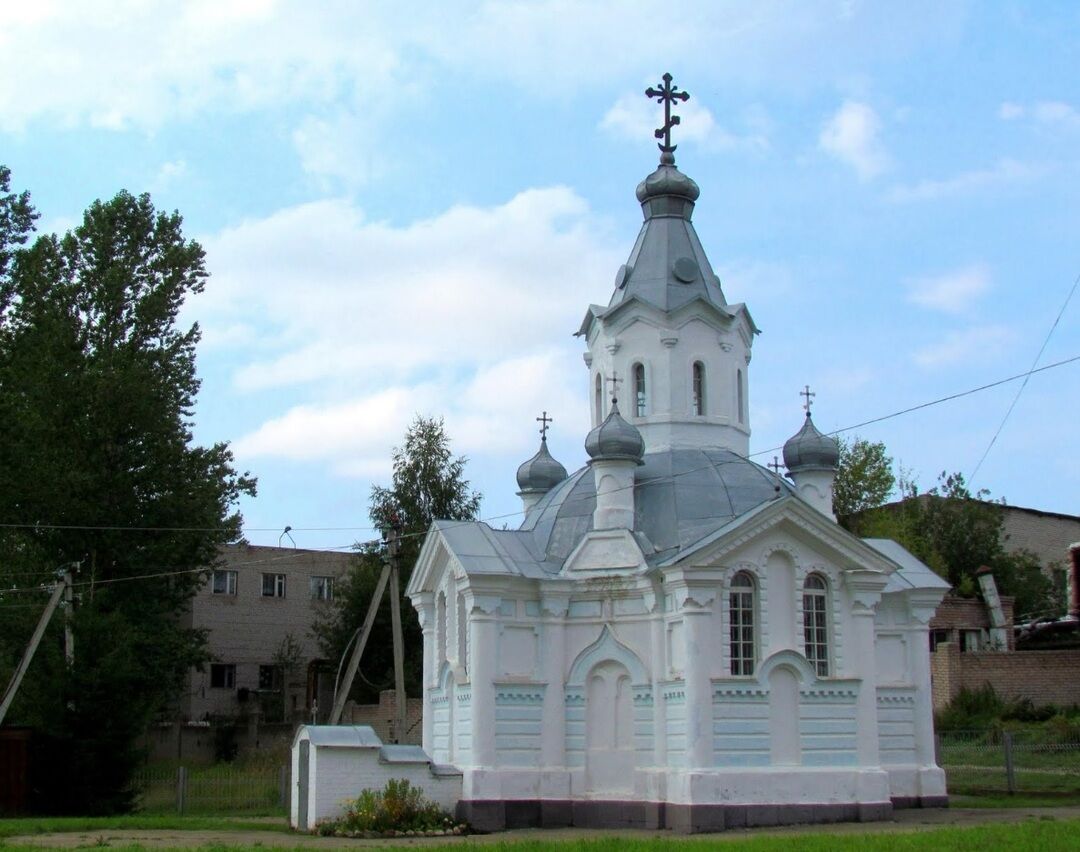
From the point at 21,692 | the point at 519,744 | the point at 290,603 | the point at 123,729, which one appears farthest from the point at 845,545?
the point at 290,603

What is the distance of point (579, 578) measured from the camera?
2434 cm

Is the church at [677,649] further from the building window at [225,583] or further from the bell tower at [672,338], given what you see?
the building window at [225,583]

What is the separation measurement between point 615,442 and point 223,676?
32.7 metres

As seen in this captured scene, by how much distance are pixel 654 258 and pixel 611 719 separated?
30.5ft

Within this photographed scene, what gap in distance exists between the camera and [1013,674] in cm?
3722

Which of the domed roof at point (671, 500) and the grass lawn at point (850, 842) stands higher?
the domed roof at point (671, 500)

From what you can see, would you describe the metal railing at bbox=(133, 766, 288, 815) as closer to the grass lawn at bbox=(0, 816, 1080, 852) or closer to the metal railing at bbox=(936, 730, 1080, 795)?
the grass lawn at bbox=(0, 816, 1080, 852)

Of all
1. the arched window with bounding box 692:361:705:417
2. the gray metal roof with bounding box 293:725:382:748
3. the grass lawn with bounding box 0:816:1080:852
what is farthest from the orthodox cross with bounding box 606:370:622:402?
the grass lawn with bounding box 0:816:1080:852

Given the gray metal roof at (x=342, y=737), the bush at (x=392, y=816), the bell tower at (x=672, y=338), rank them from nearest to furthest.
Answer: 1. the bush at (x=392, y=816)
2. the gray metal roof at (x=342, y=737)
3. the bell tower at (x=672, y=338)

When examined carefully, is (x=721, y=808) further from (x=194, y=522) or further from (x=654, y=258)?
(x=194, y=522)

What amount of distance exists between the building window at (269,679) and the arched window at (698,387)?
30549 mm

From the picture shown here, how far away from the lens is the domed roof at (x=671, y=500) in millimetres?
24422

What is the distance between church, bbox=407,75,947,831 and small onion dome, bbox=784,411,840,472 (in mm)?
40

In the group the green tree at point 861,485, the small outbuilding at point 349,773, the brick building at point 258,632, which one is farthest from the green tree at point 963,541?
the small outbuilding at point 349,773
